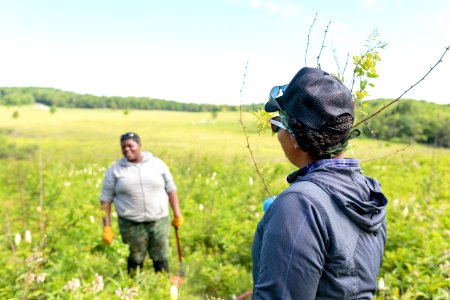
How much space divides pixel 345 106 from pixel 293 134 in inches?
7.4

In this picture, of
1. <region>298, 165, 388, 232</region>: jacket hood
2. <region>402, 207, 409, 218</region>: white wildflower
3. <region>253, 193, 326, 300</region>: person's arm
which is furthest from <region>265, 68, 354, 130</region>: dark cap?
<region>402, 207, 409, 218</region>: white wildflower

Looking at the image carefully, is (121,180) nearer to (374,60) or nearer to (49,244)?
(49,244)

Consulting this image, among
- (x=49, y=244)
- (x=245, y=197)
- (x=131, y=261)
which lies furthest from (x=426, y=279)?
(x=245, y=197)

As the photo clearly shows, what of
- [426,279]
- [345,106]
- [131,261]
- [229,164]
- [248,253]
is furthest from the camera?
[229,164]

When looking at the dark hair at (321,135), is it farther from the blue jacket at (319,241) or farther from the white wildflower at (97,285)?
the white wildflower at (97,285)

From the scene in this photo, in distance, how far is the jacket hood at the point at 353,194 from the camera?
1181 millimetres

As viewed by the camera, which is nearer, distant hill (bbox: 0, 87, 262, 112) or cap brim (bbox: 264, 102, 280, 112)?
cap brim (bbox: 264, 102, 280, 112)

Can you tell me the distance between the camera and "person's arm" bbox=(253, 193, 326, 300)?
107cm

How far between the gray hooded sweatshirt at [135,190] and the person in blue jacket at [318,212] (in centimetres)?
323

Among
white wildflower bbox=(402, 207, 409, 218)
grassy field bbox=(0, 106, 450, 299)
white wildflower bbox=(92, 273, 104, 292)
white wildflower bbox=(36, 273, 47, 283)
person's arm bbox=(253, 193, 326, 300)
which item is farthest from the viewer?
white wildflower bbox=(402, 207, 409, 218)

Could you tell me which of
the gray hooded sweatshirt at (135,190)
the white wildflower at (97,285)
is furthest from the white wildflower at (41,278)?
the gray hooded sweatshirt at (135,190)

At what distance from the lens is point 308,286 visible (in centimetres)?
109

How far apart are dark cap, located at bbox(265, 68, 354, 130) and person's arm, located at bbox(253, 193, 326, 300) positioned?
0.88 feet

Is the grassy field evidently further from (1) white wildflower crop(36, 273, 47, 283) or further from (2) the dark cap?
(2) the dark cap
